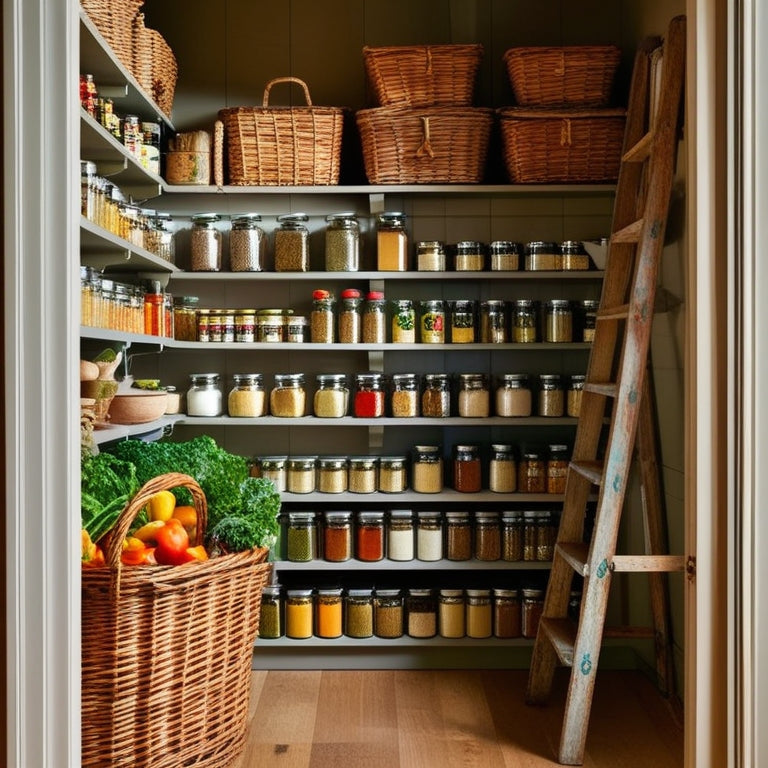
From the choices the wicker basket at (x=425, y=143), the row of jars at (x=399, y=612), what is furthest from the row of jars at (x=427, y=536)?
the wicker basket at (x=425, y=143)

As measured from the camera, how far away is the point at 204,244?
3.33 m

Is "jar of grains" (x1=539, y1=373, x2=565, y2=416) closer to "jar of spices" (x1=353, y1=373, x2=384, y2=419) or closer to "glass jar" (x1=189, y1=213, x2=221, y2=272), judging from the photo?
"jar of spices" (x1=353, y1=373, x2=384, y2=419)

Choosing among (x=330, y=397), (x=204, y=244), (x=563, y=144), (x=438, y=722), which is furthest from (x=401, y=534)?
(x=563, y=144)

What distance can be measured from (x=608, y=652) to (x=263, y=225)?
2038 millimetres

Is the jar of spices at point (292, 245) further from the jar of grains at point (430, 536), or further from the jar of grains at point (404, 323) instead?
the jar of grains at point (430, 536)

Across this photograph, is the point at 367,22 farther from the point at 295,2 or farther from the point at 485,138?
the point at 485,138

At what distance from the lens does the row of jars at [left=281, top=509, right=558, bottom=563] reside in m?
3.27

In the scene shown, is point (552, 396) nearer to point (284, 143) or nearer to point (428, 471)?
point (428, 471)

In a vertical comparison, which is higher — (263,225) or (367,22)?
(367,22)

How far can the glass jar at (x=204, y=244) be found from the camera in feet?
10.9

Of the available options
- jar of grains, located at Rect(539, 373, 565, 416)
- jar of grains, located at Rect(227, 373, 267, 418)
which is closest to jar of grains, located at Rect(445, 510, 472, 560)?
jar of grains, located at Rect(539, 373, 565, 416)

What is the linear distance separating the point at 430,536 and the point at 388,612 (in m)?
0.31

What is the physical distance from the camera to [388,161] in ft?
10.7
